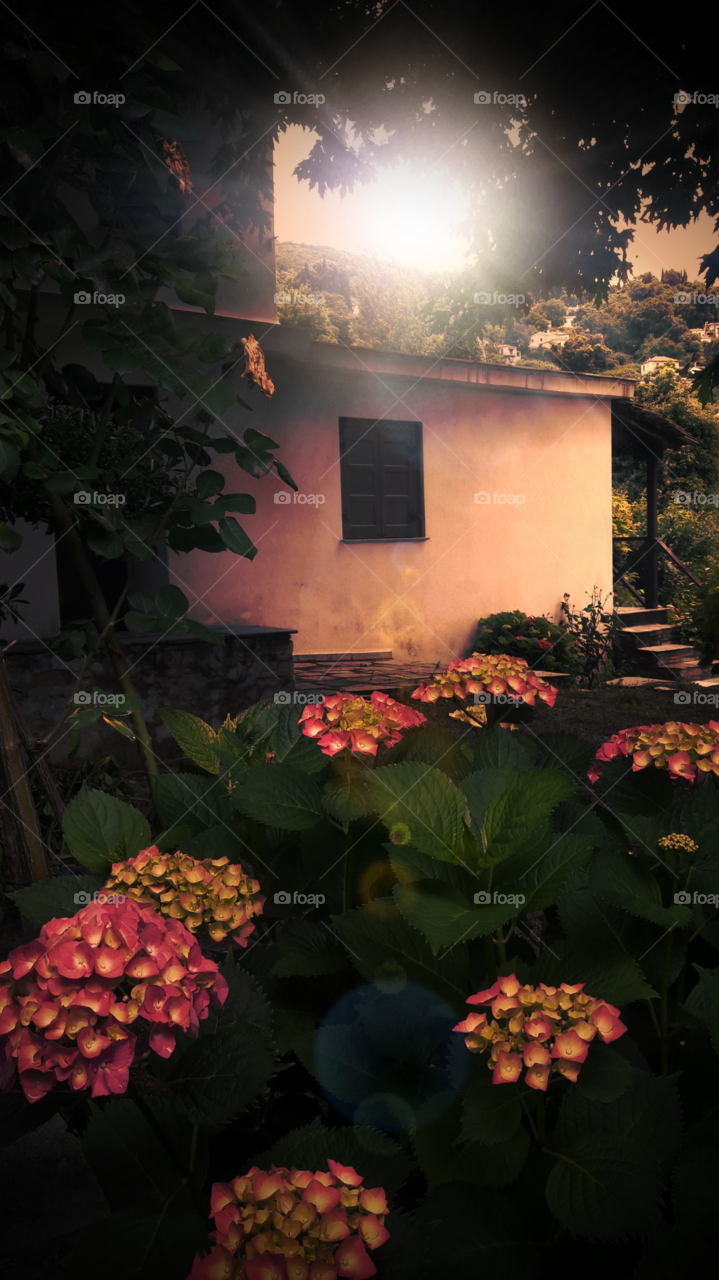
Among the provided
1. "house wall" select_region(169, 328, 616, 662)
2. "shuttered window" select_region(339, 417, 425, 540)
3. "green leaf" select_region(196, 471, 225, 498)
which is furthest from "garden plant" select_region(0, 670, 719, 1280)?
"shuttered window" select_region(339, 417, 425, 540)

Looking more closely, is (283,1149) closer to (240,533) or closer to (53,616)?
(240,533)

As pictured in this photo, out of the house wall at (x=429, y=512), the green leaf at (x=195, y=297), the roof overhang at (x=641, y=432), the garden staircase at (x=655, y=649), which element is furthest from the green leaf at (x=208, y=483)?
the roof overhang at (x=641, y=432)

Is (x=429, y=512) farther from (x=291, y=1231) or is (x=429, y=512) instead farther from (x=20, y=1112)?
(x=291, y=1231)

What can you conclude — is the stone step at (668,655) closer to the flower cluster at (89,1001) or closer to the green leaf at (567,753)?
the green leaf at (567,753)

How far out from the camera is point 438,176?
6.18 metres

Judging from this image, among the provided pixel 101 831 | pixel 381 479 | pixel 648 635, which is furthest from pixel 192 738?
pixel 648 635

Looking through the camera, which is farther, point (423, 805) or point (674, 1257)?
point (423, 805)

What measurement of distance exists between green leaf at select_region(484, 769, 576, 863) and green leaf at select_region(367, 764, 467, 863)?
0.14 ft

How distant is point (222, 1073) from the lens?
811 millimetres

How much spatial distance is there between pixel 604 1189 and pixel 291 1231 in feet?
1.08

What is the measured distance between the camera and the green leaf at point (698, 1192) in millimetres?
715

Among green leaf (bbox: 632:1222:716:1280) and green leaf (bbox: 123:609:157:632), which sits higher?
green leaf (bbox: 123:609:157:632)

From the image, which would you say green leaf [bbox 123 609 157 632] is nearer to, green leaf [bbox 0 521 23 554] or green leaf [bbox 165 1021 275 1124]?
green leaf [bbox 0 521 23 554]

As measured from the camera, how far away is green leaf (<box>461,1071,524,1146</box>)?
77 cm
